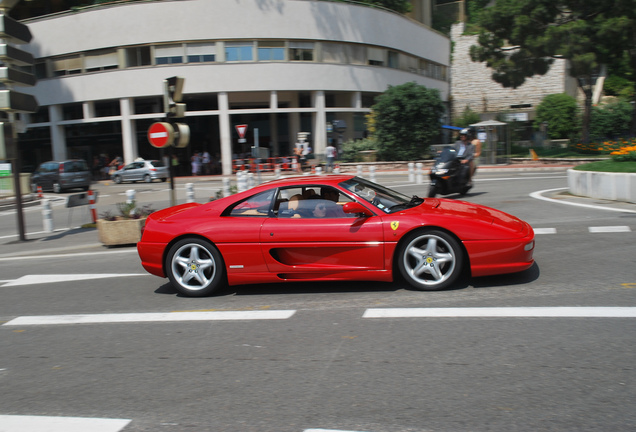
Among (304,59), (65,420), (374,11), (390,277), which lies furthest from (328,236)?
(374,11)

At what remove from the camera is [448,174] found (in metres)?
14.6

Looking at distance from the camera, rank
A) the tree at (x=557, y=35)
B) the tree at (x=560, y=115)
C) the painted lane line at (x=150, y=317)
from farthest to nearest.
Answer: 1. the tree at (x=560, y=115)
2. the tree at (x=557, y=35)
3. the painted lane line at (x=150, y=317)

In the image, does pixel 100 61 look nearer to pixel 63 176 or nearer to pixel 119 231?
pixel 63 176

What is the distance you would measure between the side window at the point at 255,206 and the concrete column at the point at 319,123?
3313cm

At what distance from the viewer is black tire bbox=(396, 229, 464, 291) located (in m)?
5.95

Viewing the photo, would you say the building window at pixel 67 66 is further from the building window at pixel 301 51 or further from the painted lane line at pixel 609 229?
the painted lane line at pixel 609 229

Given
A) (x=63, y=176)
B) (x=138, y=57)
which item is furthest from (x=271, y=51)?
(x=63, y=176)

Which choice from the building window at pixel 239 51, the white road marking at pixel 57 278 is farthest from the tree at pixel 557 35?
the white road marking at pixel 57 278

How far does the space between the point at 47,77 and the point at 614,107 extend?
129ft

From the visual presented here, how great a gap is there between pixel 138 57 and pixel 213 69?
5.36 metres

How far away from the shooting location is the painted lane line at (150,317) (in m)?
5.71

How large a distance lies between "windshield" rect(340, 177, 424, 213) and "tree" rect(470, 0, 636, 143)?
88.6ft

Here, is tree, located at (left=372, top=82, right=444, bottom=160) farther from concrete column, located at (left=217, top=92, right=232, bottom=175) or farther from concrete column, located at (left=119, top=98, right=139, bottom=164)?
concrete column, located at (left=119, top=98, right=139, bottom=164)

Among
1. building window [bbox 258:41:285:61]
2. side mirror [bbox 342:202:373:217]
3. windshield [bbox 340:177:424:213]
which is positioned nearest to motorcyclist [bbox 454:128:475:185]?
windshield [bbox 340:177:424:213]
